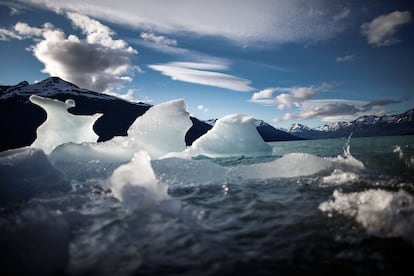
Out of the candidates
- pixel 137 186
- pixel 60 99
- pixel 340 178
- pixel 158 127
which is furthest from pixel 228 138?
pixel 60 99

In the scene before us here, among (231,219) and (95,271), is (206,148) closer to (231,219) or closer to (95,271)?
(231,219)

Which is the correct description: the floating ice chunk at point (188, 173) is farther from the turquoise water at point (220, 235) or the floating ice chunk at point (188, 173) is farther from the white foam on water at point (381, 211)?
the white foam on water at point (381, 211)

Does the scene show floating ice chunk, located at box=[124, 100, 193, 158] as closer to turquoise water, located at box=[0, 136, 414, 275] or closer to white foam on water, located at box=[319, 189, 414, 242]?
turquoise water, located at box=[0, 136, 414, 275]

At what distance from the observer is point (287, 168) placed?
389 inches

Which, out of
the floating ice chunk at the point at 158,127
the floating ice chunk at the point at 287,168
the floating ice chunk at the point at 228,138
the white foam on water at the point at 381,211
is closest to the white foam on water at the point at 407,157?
the floating ice chunk at the point at 287,168

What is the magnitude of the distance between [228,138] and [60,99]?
422ft

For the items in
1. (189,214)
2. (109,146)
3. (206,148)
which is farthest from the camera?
(206,148)

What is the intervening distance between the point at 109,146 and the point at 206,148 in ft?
32.7

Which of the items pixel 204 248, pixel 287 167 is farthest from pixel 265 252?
Result: pixel 287 167

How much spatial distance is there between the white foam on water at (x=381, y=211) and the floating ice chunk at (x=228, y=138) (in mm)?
18130

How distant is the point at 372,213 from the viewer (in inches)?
163

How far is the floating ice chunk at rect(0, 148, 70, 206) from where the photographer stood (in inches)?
266

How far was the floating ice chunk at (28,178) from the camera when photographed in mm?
6746

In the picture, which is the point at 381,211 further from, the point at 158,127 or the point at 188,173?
the point at 158,127
